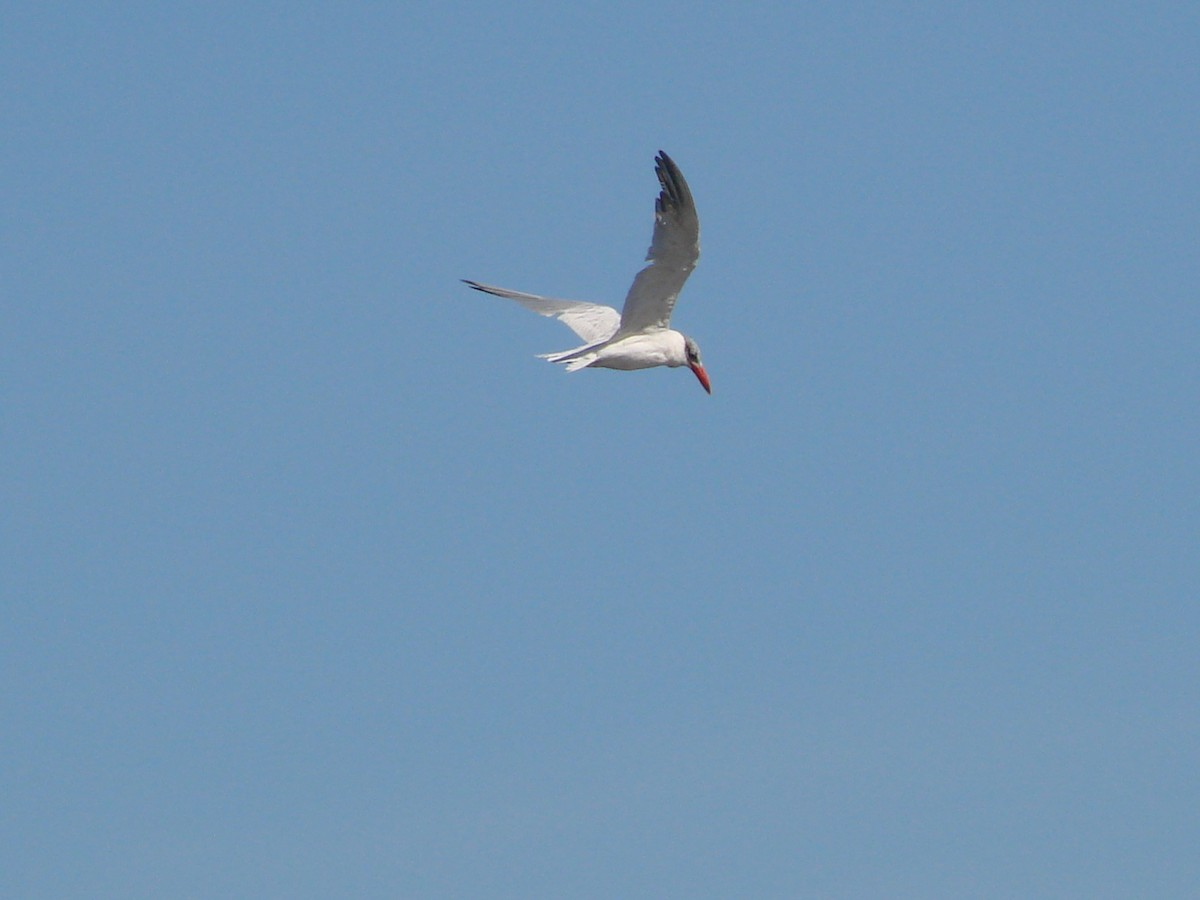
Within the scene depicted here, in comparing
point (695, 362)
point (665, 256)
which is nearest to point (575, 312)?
point (695, 362)

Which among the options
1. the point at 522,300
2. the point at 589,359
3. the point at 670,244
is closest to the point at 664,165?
the point at 670,244

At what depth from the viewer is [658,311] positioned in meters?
31.1

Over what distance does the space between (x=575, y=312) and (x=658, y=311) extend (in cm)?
397

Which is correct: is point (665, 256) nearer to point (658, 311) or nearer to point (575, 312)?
point (658, 311)

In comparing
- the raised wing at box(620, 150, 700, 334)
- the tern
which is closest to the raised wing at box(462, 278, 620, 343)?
the tern

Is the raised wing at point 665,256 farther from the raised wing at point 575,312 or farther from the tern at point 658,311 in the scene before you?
the raised wing at point 575,312

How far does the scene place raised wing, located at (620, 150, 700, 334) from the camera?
2848 cm

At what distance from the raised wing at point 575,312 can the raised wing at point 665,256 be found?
236 centimetres

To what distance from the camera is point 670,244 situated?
29312mm

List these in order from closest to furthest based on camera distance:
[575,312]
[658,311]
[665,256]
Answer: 1. [665,256]
2. [658,311]
3. [575,312]

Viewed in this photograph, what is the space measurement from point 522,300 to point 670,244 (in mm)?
6733

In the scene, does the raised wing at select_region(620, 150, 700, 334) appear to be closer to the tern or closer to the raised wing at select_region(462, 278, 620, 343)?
the tern

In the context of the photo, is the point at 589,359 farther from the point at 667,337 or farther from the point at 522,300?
the point at 522,300

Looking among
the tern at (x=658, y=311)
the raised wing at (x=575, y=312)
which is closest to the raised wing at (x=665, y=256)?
the tern at (x=658, y=311)
